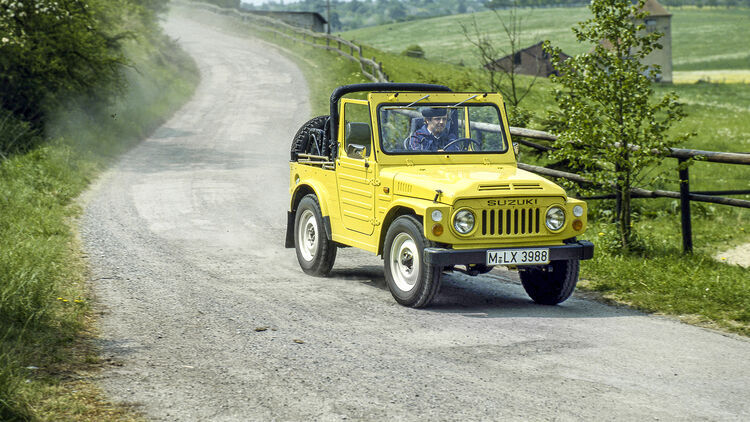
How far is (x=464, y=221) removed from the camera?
8.04 meters

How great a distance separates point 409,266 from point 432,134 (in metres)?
1.64

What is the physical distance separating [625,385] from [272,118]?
2450cm

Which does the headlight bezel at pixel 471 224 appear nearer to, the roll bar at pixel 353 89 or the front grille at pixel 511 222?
the front grille at pixel 511 222

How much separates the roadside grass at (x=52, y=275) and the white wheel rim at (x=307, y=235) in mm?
2521

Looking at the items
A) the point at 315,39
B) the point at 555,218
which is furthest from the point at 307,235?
the point at 315,39

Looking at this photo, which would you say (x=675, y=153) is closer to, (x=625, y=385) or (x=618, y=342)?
(x=618, y=342)

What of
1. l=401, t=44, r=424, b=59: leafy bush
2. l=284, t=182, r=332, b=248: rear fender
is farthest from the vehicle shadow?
l=401, t=44, r=424, b=59: leafy bush

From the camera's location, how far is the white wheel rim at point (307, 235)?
1034 centimetres

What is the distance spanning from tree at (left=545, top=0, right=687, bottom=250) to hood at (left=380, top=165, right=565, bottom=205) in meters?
2.31

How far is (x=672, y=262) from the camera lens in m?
10.2

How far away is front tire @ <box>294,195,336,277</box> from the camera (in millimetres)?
10016

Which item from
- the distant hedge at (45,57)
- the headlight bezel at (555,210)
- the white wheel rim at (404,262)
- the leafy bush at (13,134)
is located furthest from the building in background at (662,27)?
the white wheel rim at (404,262)

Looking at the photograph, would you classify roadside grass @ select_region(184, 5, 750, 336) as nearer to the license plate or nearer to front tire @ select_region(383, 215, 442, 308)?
the license plate

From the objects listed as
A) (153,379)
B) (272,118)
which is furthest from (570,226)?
(272,118)
